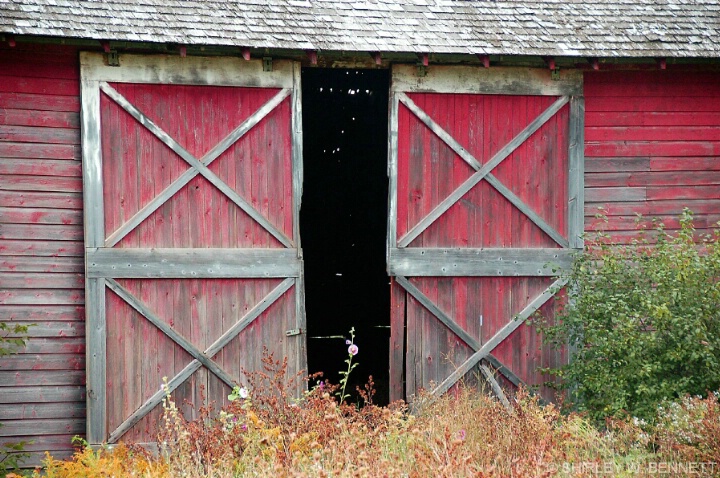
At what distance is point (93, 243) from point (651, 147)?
5.59 metres

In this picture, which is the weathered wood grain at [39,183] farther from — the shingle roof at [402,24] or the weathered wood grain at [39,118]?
the shingle roof at [402,24]

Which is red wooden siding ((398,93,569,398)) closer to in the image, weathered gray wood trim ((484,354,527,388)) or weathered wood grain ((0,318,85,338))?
weathered gray wood trim ((484,354,527,388))

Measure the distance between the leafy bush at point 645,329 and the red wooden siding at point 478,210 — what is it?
25.4 inches

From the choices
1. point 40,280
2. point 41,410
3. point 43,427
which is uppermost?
point 40,280

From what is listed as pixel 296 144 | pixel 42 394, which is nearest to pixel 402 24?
pixel 296 144

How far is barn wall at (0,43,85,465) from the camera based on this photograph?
771 cm

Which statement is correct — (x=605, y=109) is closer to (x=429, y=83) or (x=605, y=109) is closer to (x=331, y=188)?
(x=429, y=83)

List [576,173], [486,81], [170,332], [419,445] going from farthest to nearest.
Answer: [576,173] < [486,81] < [170,332] < [419,445]

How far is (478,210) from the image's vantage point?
8.59 m

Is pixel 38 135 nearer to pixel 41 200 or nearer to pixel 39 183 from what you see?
pixel 39 183

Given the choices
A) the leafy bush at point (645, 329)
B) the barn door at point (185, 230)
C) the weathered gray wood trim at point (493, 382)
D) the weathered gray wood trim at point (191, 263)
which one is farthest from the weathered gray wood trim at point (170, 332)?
the leafy bush at point (645, 329)

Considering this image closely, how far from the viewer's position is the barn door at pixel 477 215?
845 cm

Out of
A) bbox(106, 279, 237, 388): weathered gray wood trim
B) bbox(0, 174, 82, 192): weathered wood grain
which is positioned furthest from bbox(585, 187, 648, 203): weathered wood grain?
bbox(0, 174, 82, 192): weathered wood grain

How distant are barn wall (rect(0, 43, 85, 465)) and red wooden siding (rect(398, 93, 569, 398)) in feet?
10.1
